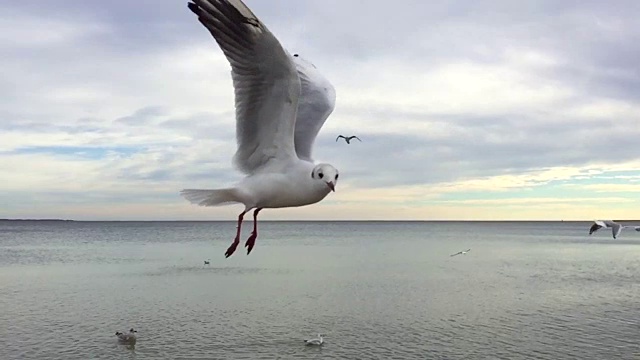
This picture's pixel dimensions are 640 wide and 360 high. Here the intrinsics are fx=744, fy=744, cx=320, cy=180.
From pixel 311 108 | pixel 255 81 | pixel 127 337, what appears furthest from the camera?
pixel 127 337

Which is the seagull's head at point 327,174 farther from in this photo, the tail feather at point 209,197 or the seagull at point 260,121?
the tail feather at point 209,197

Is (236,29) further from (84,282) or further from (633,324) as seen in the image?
(84,282)

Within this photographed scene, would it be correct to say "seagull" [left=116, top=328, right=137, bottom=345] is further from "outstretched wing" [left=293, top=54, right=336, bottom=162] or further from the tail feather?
the tail feather

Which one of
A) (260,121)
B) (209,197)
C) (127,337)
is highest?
(260,121)

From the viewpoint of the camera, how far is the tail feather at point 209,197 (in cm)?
675

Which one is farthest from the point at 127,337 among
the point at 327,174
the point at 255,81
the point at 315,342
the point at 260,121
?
the point at 327,174

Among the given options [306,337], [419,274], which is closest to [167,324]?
[306,337]

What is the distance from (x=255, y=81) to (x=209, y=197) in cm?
120

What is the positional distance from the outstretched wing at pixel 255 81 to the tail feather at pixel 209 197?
352 mm

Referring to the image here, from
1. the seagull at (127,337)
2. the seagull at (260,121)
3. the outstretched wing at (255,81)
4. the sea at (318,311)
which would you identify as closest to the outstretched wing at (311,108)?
the seagull at (260,121)

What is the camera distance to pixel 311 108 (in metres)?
7.92

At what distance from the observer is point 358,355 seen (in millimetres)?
29375

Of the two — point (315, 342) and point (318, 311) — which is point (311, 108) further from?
point (318, 311)

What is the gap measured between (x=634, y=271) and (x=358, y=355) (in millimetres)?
44086
